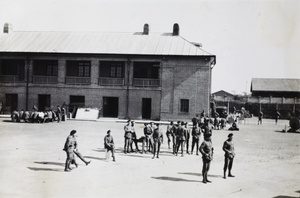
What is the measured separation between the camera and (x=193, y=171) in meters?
11.5

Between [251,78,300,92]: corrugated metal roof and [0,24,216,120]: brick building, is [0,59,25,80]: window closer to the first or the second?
[0,24,216,120]: brick building

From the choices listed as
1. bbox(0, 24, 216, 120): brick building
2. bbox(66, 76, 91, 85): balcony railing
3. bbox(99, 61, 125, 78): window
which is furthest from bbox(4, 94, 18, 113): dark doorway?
bbox(99, 61, 125, 78): window

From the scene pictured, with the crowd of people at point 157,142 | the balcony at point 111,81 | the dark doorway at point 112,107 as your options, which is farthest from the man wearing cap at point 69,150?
the dark doorway at point 112,107

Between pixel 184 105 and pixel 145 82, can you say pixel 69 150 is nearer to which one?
pixel 184 105

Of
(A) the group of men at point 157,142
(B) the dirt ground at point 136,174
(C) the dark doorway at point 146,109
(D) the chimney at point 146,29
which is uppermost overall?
(D) the chimney at point 146,29

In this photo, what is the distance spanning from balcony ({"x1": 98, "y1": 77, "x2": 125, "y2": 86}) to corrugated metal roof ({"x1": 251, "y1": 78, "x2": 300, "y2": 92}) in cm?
3291

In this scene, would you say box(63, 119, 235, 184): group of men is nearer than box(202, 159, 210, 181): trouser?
No

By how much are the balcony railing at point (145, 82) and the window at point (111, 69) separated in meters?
1.92

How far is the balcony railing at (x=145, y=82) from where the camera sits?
32.2 metres

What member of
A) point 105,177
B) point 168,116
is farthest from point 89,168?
point 168,116

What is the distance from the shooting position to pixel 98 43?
34.0m

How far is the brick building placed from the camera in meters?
31.4

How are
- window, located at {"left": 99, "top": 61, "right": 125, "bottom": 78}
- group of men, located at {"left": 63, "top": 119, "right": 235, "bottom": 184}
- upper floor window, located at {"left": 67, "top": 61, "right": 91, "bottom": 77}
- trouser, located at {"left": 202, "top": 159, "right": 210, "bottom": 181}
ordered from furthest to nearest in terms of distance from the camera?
upper floor window, located at {"left": 67, "top": 61, "right": 91, "bottom": 77} → window, located at {"left": 99, "top": 61, "right": 125, "bottom": 78} → group of men, located at {"left": 63, "top": 119, "right": 235, "bottom": 184} → trouser, located at {"left": 202, "top": 159, "right": 210, "bottom": 181}

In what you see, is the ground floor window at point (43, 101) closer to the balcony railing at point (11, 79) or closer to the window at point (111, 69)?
the balcony railing at point (11, 79)
